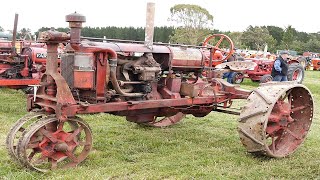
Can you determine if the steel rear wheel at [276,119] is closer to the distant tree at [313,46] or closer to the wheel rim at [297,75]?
the wheel rim at [297,75]

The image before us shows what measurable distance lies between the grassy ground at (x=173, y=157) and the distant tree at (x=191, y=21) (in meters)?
38.3

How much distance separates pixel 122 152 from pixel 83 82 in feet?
3.95

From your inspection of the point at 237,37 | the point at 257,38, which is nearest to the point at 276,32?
the point at 257,38

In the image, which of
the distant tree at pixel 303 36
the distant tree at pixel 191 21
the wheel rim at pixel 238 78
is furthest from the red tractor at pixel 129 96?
the distant tree at pixel 303 36

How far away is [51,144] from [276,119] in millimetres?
2740

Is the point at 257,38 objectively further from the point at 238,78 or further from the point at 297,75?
the point at 297,75

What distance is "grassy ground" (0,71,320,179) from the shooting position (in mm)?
4320

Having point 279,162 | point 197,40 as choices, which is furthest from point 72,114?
point 197,40

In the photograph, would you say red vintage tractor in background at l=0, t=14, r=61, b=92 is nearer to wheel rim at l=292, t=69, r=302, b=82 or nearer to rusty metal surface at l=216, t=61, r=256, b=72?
rusty metal surface at l=216, t=61, r=256, b=72

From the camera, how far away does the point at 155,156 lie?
5082 mm

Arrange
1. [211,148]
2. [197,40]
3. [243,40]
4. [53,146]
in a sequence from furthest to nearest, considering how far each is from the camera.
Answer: [243,40]
[197,40]
[211,148]
[53,146]

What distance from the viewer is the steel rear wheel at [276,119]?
4.88m

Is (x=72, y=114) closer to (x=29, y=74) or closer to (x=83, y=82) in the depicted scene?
(x=83, y=82)

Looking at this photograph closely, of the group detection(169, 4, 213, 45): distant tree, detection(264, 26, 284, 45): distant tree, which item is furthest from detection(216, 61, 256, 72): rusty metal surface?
detection(264, 26, 284, 45): distant tree
